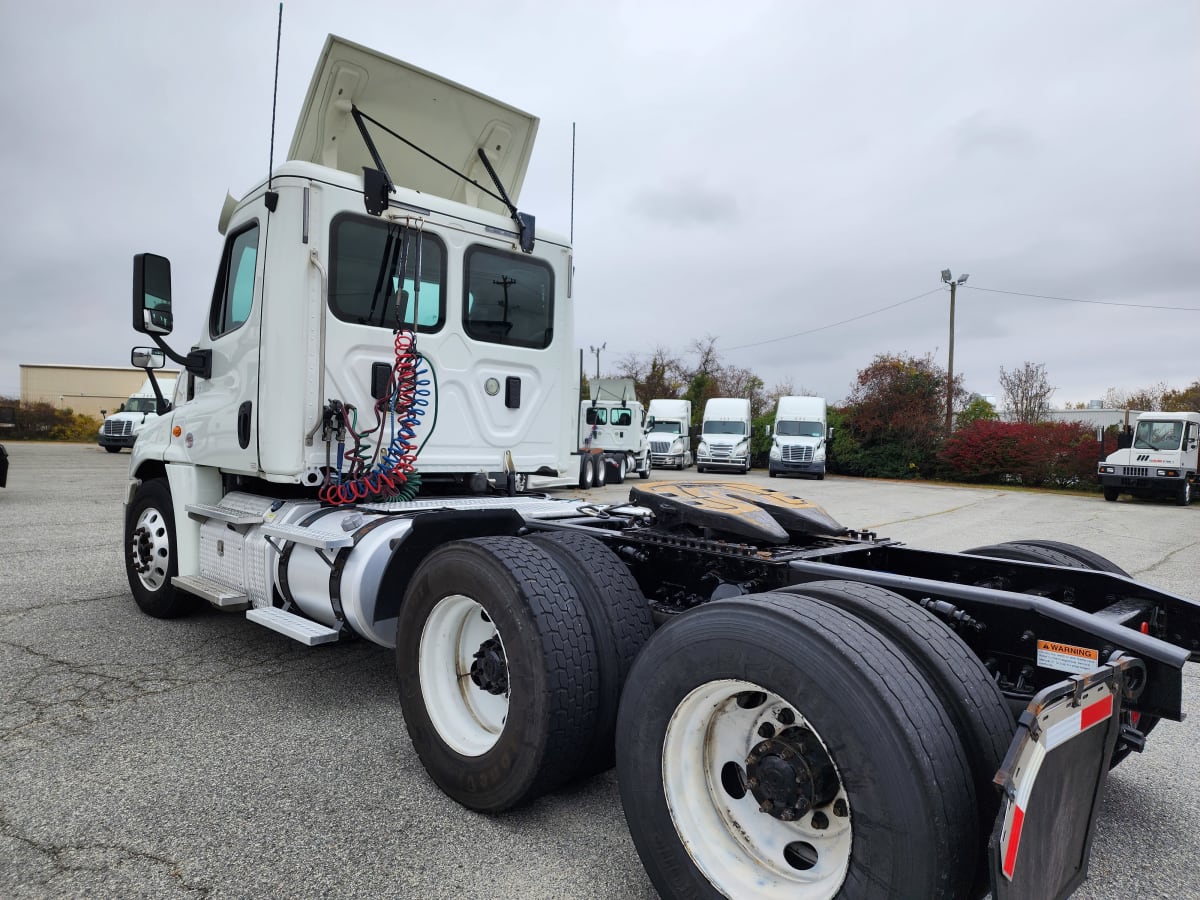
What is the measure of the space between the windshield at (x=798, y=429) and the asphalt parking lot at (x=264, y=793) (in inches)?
908

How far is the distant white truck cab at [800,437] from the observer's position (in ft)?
88.5

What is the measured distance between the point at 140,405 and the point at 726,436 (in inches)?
883

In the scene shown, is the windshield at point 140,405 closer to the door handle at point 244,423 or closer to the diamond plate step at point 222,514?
the diamond plate step at point 222,514

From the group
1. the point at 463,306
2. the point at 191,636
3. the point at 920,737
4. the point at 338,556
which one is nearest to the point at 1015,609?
the point at 920,737

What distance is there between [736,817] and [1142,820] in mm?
1844

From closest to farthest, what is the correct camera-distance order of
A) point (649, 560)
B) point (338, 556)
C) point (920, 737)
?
point (920, 737)
point (649, 560)
point (338, 556)

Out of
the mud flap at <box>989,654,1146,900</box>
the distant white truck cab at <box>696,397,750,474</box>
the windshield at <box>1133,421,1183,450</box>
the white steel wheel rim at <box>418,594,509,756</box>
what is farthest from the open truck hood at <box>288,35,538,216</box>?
the distant white truck cab at <box>696,397,750,474</box>

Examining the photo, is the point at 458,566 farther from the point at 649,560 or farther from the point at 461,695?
the point at 649,560

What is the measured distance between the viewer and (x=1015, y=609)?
2252 mm

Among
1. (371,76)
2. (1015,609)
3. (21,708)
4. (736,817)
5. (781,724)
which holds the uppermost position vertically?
(371,76)

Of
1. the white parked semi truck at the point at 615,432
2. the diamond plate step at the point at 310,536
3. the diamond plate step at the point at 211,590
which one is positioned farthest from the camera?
the white parked semi truck at the point at 615,432

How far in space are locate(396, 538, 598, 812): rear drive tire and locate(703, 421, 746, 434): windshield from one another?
86.7 feet

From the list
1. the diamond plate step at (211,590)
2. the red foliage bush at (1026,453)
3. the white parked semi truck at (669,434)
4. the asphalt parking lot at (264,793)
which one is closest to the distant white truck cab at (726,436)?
the white parked semi truck at (669,434)

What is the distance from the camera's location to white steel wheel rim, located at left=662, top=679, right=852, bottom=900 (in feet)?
6.51
